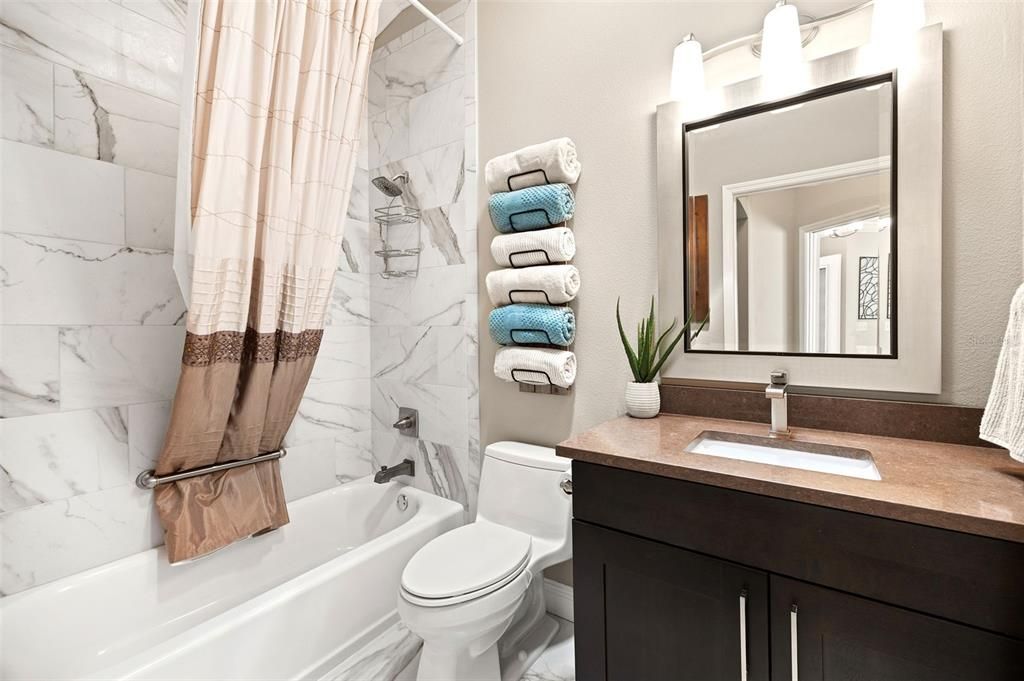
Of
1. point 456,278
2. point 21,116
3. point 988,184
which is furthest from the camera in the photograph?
point 456,278

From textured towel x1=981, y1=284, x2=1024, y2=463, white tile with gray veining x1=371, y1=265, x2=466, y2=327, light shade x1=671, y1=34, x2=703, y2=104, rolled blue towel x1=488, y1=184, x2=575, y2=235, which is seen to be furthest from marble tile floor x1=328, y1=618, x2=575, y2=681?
light shade x1=671, y1=34, x2=703, y2=104

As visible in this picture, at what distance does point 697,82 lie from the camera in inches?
56.2

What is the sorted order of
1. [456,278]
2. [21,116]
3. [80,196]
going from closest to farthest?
[21,116], [80,196], [456,278]

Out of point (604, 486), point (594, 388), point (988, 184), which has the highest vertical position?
point (988, 184)

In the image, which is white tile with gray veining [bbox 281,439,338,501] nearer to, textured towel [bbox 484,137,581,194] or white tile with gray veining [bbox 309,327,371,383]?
white tile with gray veining [bbox 309,327,371,383]

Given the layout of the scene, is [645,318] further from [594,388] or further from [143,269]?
[143,269]

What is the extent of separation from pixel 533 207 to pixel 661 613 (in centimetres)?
129

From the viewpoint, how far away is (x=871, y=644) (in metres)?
0.84

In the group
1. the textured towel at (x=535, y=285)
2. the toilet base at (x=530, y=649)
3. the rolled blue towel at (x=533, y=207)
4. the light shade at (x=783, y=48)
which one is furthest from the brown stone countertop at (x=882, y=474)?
the light shade at (x=783, y=48)

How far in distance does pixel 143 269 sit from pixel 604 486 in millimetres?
1676

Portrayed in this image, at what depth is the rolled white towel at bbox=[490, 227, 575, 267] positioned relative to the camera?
1.66 m

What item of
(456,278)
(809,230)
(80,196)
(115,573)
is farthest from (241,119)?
(809,230)

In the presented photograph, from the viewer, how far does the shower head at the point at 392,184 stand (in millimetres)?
2176

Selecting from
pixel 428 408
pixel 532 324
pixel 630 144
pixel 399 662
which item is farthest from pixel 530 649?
pixel 630 144
